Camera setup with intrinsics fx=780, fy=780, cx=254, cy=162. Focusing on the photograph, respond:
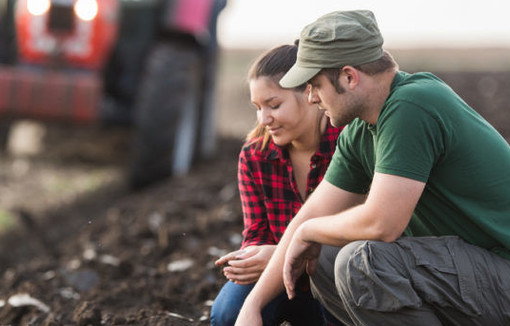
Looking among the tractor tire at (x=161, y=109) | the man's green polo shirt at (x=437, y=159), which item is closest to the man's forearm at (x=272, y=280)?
the man's green polo shirt at (x=437, y=159)

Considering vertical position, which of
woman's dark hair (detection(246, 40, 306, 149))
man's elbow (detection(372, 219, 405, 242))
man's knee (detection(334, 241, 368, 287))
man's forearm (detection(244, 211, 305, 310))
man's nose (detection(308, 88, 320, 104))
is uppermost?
woman's dark hair (detection(246, 40, 306, 149))

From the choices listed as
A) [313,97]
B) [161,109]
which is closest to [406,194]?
[313,97]

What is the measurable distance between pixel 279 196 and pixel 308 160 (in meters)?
0.16

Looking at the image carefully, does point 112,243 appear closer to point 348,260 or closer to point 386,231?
point 348,260

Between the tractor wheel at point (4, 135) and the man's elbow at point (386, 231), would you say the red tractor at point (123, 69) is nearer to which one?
the tractor wheel at point (4, 135)

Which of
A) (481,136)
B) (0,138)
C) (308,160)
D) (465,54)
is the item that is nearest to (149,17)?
(0,138)

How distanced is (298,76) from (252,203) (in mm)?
620

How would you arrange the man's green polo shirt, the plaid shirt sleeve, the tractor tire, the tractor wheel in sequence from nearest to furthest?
the man's green polo shirt < the plaid shirt sleeve < the tractor tire < the tractor wheel

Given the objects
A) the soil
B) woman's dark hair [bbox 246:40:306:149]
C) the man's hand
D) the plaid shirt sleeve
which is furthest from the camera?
the soil

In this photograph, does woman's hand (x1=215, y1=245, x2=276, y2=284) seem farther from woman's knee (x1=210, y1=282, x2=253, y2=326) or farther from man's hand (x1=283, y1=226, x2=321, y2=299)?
man's hand (x1=283, y1=226, x2=321, y2=299)

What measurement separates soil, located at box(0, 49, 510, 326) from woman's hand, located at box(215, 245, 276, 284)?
43 centimetres

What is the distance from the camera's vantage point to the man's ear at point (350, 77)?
2.11 metres

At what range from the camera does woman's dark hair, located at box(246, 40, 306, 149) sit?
2.48m

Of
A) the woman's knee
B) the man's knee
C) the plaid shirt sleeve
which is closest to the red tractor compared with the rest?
the plaid shirt sleeve
